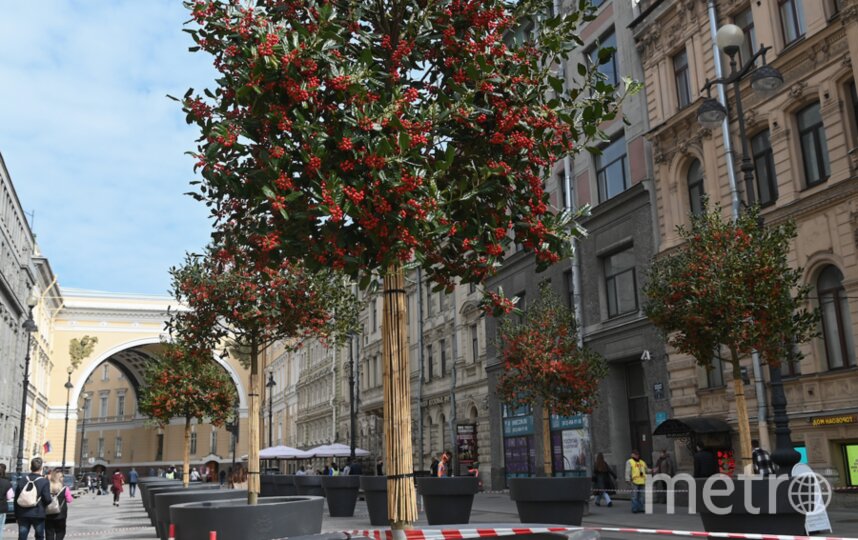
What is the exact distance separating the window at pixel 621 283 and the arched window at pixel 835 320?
7.24 meters

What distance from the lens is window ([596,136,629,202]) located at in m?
26.8

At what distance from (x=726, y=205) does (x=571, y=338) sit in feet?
17.5

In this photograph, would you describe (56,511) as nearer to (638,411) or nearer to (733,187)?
(733,187)

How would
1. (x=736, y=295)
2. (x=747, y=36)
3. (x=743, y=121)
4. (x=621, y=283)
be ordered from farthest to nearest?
(x=621, y=283) → (x=747, y=36) → (x=743, y=121) → (x=736, y=295)

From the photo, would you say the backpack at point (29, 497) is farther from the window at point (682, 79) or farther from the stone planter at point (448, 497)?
the window at point (682, 79)

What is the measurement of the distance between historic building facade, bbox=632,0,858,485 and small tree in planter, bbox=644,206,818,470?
238cm

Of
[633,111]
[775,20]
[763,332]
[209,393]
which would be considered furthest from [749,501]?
[209,393]

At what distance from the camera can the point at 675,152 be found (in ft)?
77.6

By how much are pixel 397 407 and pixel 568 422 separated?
76.2 ft

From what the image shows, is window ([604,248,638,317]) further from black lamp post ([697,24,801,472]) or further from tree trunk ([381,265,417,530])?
tree trunk ([381,265,417,530])

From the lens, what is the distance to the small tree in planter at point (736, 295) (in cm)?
1341

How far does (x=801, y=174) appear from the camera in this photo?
19297mm

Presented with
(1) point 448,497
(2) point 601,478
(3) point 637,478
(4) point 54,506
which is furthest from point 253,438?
(2) point 601,478

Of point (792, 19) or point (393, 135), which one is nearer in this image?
point (393, 135)
